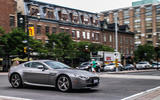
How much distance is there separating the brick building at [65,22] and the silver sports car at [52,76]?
29592 mm

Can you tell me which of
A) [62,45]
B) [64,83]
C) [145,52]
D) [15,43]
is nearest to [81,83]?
[64,83]

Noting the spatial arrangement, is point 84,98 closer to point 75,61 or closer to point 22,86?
point 22,86

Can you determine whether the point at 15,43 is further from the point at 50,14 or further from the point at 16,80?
the point at 16,80

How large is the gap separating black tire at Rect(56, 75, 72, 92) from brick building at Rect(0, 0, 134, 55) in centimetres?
3114

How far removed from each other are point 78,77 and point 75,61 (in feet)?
132

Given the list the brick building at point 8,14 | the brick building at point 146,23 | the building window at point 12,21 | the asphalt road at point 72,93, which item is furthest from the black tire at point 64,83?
the brick building at point 146,23

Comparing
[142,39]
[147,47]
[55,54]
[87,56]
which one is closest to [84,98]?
[55,54]

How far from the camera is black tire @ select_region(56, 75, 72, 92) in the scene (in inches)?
412

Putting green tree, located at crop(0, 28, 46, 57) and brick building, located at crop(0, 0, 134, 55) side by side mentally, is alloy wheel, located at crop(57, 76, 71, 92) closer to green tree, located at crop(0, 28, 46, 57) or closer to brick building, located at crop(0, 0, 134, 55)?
green tree, located at crop(0, 28, 46, 57)

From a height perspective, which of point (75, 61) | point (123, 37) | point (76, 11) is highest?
point (76, 11)

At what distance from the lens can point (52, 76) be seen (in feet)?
35.6

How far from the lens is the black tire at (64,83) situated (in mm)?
10457

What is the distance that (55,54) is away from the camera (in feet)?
134

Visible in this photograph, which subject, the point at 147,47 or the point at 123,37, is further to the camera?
the point at 123,37
